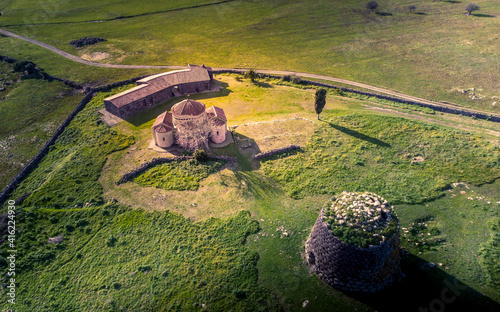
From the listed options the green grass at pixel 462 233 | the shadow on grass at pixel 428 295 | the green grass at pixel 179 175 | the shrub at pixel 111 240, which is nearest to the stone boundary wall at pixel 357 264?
the shadow on grass at pixel 428 295

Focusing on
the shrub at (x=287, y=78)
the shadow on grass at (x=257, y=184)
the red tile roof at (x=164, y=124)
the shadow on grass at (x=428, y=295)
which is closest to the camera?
the shadow on grass at (x=428, y=295)

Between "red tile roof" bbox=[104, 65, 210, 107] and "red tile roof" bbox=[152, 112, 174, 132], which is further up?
"red tile roof" bbox=[104, 65, 210, 107]

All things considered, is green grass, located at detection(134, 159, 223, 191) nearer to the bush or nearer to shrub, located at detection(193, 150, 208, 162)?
shrub, located at detection(193, 150, 208, 162)

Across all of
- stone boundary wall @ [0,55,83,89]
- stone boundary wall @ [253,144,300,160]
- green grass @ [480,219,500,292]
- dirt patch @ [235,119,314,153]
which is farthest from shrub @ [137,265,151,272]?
stone boundary wall @ [0,55,83,89]

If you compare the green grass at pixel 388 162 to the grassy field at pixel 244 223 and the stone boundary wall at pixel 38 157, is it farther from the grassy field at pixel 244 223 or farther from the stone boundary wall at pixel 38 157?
the stone boundary wall at pixel 38 157

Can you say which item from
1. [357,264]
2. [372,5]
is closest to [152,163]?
[357,264]

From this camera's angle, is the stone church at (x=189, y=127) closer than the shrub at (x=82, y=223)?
A: No

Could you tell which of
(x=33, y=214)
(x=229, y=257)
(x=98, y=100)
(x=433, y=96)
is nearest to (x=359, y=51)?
(x=433, y=96)
